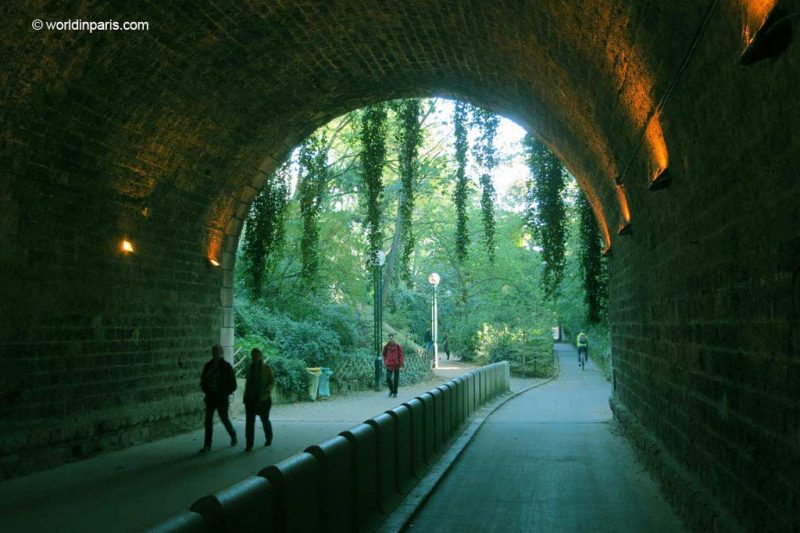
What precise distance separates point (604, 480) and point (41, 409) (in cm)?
674

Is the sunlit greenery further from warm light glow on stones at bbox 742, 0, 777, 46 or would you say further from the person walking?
warm light glow on stones at bbox 742, 0, 777, 46

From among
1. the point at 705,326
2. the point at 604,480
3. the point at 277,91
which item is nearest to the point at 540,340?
the point at 277,91

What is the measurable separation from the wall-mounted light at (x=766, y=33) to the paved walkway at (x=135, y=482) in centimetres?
566

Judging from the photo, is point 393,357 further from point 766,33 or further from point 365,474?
point 766,33

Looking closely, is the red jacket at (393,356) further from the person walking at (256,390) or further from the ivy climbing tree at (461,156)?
the person walking at (256,390)

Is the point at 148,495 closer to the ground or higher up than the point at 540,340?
closer to the ground

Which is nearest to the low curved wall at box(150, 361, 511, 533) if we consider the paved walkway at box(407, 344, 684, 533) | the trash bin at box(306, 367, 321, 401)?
the paved walkway at box(407, 344, 684, 533)

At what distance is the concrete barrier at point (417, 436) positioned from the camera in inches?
340

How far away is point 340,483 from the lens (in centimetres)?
564

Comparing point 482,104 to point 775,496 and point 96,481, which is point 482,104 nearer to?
point 96,481

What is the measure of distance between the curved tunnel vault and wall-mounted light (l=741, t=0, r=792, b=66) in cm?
4

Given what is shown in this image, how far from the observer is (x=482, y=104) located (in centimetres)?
1426

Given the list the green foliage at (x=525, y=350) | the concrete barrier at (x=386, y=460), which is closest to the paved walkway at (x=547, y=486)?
the concrete barrier at (x=386, y=460)

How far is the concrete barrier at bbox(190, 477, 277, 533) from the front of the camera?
3.49 meters
